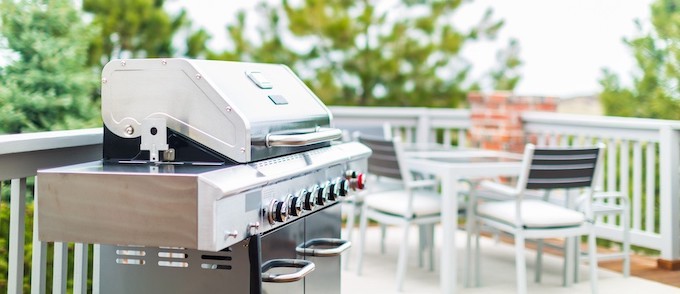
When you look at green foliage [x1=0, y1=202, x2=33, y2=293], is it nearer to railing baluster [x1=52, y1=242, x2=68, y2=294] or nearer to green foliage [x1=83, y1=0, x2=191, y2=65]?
railing baluster [x1=52, y1=242, x2=68, y2=294]

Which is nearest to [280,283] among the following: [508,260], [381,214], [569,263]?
[381,214]

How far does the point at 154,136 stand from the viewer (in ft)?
7.04

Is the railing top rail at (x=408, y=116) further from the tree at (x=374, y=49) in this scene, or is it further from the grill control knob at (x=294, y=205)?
the tree at (x=374, y=49)

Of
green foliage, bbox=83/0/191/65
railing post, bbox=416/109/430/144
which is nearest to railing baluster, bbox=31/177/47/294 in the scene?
railing post, bbox=416/109/430/144

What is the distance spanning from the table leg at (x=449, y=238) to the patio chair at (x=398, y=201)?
0.23 metres

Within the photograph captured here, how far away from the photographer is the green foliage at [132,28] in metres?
10.5

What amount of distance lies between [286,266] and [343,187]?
46 centimetres

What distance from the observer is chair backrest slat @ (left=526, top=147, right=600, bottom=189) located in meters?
3.85

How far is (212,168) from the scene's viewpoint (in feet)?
6.68

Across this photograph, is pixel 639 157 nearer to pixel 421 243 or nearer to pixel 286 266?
pixel 421 243

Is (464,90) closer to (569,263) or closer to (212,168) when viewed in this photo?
(569,263)

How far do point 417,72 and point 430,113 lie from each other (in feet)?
19.8

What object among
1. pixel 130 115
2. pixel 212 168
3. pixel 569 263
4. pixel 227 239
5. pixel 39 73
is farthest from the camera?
pixel 39 73

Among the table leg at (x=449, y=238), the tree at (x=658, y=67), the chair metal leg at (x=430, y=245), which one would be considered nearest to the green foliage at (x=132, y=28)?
the tree at (x=658, y=67)
